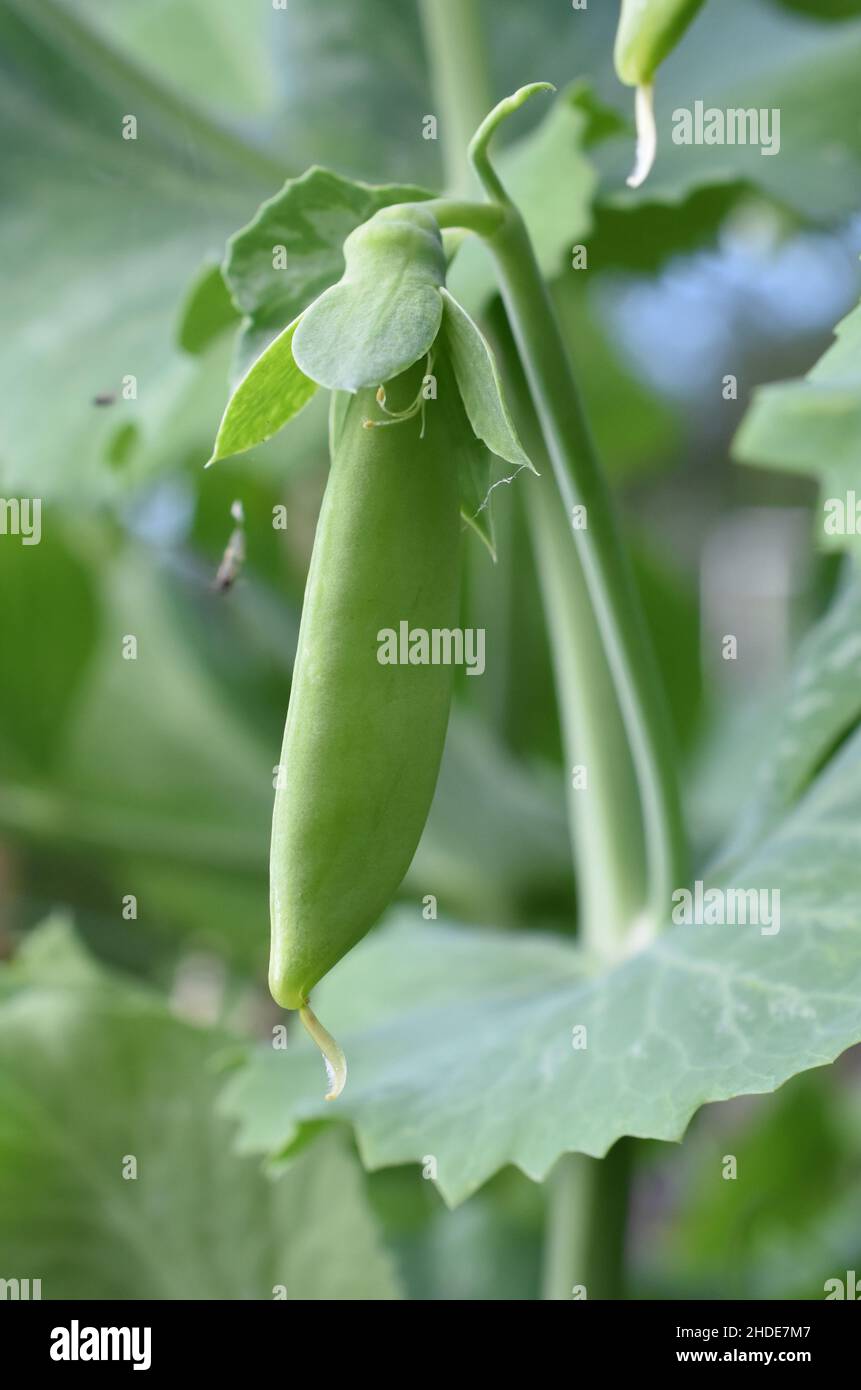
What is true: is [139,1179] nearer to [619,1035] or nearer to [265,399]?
[619,1035]

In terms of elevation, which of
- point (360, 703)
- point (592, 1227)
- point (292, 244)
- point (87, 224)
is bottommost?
point (592, 1227)

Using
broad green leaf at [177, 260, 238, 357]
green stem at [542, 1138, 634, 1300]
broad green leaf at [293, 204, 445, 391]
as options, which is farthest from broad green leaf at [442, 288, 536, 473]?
green stem at [542, 1138, 634, 1300]

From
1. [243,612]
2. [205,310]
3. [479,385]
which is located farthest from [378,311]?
[243,612]

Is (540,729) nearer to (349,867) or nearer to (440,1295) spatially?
(440,1295)

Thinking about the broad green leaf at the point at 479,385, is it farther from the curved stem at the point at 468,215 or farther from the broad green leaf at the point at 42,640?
the broad green leaf at the point at 42,640

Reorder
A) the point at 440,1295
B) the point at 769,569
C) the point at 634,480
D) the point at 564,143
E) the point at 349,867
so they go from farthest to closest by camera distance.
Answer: the point at 769,569 → the point at 634,480 → the point at 440,1295 → the point at 564,143 → the point at 349,867

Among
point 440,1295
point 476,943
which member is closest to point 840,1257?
point 440,1295
